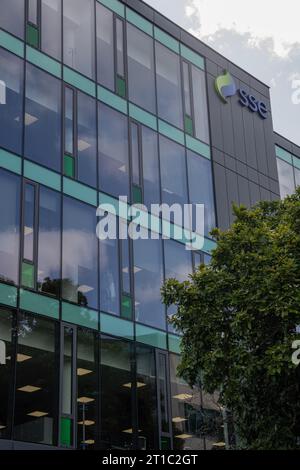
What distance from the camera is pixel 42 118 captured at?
26.7 metres

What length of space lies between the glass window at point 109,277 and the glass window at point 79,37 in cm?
656

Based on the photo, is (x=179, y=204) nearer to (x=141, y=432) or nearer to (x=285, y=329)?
(x=141, y=432)

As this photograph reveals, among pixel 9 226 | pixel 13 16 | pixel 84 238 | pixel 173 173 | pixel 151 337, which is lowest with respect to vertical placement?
pixel 151 337

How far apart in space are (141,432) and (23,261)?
683 cm

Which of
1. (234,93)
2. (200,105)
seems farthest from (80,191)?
(234,93)

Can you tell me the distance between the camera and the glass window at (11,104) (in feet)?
82.9

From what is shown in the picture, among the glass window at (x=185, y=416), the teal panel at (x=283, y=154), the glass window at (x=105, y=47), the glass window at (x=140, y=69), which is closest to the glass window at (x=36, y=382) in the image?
the glass window at (x=185, y=416)

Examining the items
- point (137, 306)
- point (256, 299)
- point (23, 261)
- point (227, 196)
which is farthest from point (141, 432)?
point (227, 196)

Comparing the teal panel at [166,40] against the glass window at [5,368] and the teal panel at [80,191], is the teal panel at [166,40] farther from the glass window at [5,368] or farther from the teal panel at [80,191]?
the glass window at [5,368]

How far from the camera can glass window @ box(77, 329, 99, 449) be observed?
2416 centimetres

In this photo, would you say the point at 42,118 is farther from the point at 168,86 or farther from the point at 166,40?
the point at 166,40

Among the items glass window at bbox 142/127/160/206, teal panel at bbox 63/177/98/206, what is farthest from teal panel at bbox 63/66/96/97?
teal panel at bbox 63/177/98/206

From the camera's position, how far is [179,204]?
3128cm

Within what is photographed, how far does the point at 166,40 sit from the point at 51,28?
23.1 ft
